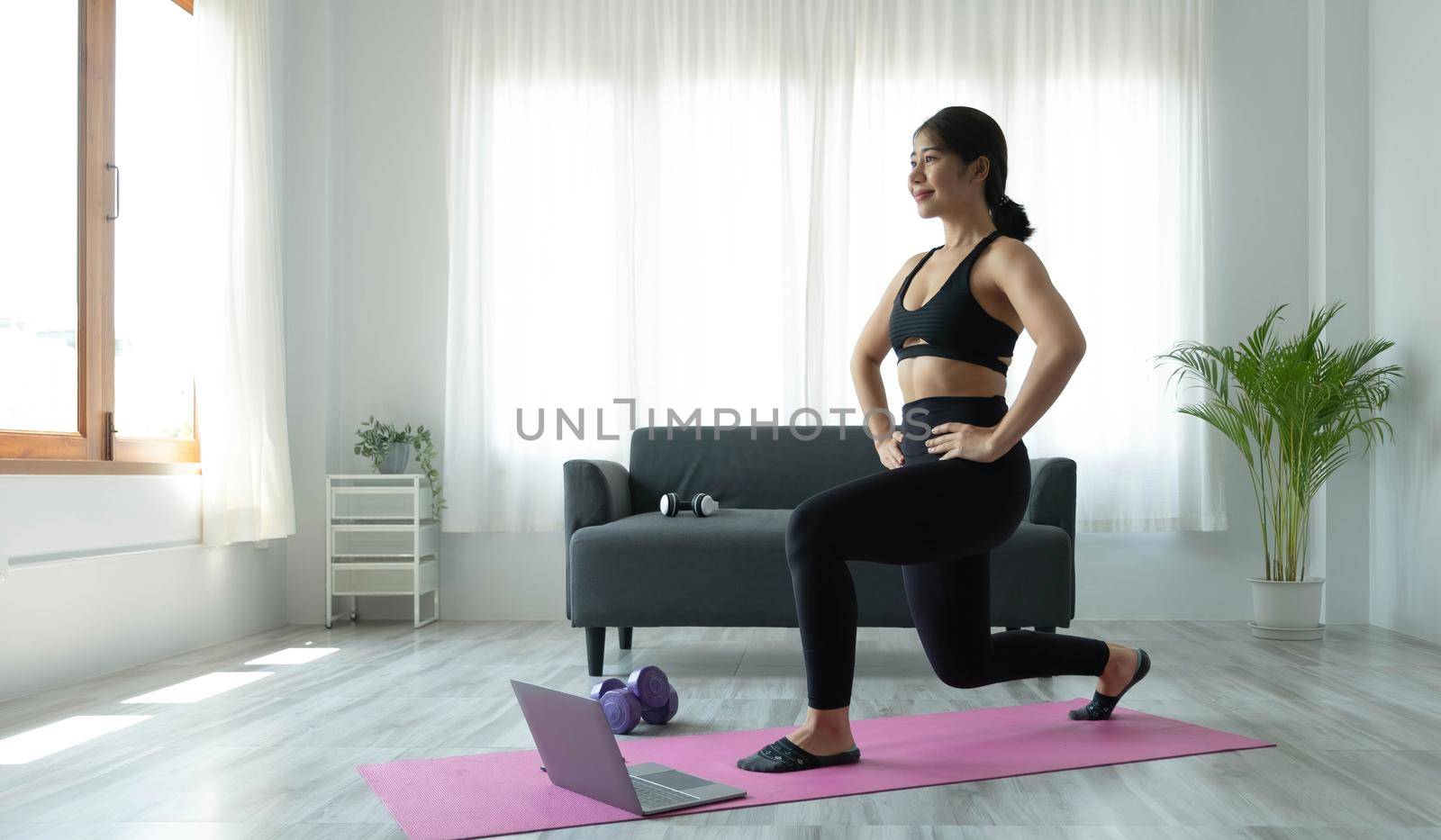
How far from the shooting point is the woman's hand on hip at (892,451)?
225cm

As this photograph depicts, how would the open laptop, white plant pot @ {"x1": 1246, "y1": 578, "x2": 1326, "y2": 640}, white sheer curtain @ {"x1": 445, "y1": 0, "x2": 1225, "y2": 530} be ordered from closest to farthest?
the open laptop → white plant pot @ {"x1": 1246, "y1": 578, "x2": 1326, "y2": 640} → white sheer curtain @ {"x1": 445, "y1": 0, "x2": 1225, "y2": 530}

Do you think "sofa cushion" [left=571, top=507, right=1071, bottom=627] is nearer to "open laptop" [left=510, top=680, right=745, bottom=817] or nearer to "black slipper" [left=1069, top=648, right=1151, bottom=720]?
"black slipper" [left=1069, top=648, right=1151, bottom=720]

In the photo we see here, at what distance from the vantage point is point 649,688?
2.54 meters

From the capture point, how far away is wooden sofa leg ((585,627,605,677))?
10.8 ft

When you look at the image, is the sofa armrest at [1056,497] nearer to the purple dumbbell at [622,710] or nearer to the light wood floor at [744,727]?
the light wood floor at [744,727]

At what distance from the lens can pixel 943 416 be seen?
210 cm

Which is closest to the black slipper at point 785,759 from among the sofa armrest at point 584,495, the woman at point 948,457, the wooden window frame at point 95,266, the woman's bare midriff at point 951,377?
the woman at point 948,457

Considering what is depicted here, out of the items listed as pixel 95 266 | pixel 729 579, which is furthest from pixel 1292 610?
pixel 95 266

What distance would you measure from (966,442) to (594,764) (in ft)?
2.89

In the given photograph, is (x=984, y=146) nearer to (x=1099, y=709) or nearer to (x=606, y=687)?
(x=1099, y=709)

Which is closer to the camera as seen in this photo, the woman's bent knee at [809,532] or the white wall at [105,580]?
the woman's bent knee at [809,532]

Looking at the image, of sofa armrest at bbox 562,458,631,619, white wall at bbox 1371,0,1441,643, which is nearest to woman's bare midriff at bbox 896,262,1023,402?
sofa armrest at bbox 562,458,631,619

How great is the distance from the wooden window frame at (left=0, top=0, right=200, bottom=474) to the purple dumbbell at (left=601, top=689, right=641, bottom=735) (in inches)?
74.0

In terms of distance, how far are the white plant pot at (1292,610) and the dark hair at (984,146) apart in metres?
2.57
